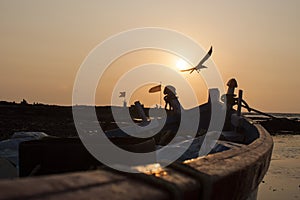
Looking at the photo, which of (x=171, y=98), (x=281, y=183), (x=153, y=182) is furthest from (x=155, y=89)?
(x=153, y=182)

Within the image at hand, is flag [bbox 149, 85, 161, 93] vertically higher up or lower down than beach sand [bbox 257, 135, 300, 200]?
higher up

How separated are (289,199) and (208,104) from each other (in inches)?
225

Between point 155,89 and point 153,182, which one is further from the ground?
point 155,89

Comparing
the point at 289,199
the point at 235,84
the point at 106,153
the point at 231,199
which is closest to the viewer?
the point at 231,199

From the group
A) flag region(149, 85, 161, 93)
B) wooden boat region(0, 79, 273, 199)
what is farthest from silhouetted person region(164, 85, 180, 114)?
wooden boat region(0, 79, 273, 199)

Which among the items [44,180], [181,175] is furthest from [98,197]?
[181,175]

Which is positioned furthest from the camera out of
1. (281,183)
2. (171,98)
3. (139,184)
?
(171,98)

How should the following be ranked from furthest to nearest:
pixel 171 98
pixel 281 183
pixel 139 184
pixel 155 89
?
pixel 155 89 < pixel 171 98 < pixel 281 183 < pixel 139 184

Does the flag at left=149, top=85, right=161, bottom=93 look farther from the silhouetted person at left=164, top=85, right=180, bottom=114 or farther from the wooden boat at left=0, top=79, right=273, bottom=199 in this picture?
the wooden boat at left=0, top=79, right=273, bottom=199

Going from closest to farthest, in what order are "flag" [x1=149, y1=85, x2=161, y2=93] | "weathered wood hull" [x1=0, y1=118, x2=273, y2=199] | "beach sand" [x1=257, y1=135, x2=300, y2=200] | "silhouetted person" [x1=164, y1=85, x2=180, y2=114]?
"weathered wood hull" [x1=0, y1=118, x2=273, y2=199]
"beach sand" [x1=257, y1=135, x2=300, y2=200]
"silhouetted person" [x1=164, y1=85, x2=180, y2=114]
"flag" [x1=149, y1=85, x2=161, y2=93]

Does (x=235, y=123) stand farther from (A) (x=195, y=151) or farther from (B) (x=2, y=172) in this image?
(B) (x=2, y=172)

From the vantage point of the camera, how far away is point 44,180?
105 centimetres

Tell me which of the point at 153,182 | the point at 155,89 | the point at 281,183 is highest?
the point at 155,89

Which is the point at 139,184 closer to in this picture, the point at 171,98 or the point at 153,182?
the point at 153,182
